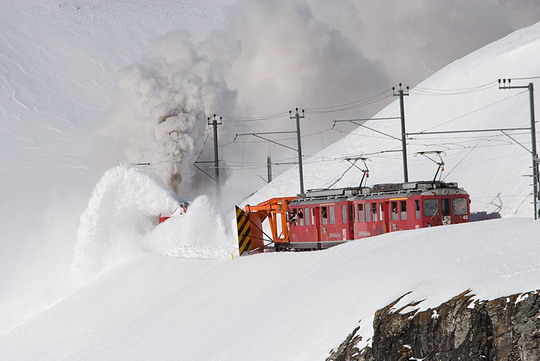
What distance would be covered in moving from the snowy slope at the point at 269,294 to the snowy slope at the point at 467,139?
2210 centimetres

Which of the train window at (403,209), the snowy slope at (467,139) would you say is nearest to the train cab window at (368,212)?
the train window at (403,209)

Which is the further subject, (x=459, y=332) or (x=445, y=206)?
(x=445, y=206)

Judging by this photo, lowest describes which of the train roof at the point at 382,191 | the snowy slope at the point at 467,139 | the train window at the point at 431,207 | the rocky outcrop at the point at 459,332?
the rocky outcrop at the point at 459,332

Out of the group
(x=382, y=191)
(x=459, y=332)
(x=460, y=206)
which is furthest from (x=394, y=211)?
(x=459, y=332)

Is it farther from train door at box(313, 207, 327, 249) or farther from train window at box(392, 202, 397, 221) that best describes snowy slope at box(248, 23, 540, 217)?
train door at box(313, 207, 327, 249)

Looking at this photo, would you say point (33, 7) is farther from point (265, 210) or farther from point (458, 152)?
point (265, 210)

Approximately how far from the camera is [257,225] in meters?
47.3

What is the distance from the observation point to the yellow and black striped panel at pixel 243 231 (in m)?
44.2

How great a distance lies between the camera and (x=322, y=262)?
3106cm

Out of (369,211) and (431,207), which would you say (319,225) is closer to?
(369,211)

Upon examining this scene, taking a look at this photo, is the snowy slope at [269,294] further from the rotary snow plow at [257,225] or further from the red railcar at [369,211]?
the red railcar at [369,211]

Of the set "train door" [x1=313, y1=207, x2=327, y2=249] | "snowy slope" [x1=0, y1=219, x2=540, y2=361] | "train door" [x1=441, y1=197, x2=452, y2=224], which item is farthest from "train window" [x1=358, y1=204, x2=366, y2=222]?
"snowy slope" [x1=0, y1=219, x2=540, y2=361]

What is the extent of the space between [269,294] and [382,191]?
14.1 metres

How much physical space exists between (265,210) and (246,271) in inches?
550
